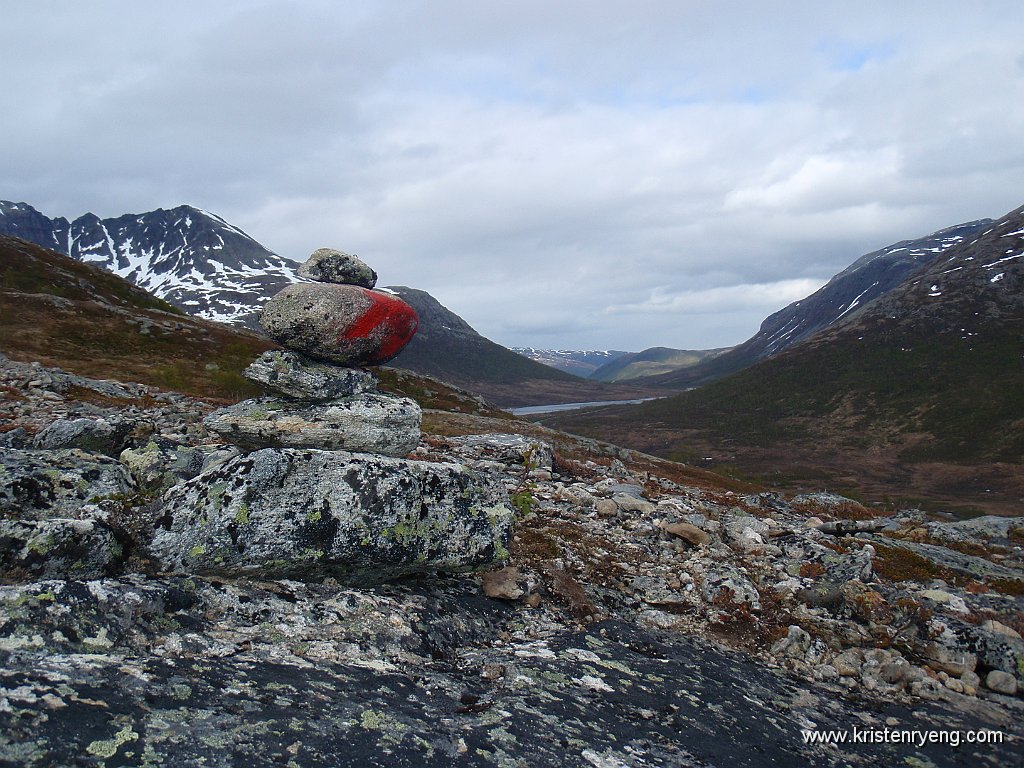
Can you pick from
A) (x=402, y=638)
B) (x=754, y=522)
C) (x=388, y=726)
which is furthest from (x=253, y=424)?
(x=754, y=522)

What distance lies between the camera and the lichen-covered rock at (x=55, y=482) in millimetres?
8156

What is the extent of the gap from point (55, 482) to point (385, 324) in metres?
6.05

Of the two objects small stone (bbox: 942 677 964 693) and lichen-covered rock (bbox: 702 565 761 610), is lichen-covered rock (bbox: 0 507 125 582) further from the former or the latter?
small stone (bbox: 942 677 964 693)

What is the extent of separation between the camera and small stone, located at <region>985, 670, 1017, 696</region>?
857cm

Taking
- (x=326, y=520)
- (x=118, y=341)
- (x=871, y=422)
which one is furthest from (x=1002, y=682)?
(x=871, y=422)

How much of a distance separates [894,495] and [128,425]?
9297cm

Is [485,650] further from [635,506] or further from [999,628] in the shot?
[999,628]

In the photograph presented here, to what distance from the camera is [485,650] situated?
7973 mm

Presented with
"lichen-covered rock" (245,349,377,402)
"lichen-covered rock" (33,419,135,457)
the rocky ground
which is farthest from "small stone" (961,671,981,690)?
"lichen-covered rock" (33,419,135,457)

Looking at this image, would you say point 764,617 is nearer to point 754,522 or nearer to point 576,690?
point 576,690

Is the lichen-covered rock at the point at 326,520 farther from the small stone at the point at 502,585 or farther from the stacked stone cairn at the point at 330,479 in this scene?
the small stone at the point at 502,585

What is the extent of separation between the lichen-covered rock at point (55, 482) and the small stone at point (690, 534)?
11562 mm

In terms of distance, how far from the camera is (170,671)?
555cm

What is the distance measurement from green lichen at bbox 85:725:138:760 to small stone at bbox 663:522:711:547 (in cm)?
1168
